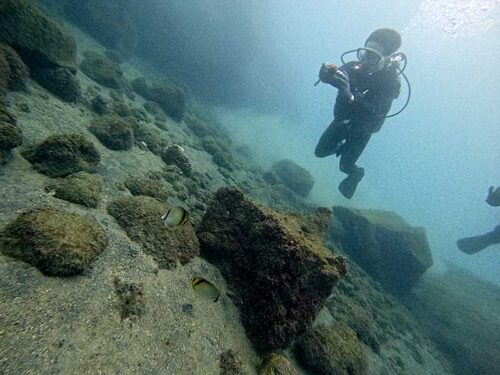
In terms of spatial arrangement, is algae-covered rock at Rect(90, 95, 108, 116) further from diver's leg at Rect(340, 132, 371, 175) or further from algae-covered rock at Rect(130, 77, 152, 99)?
diver's leg at Rect(340, 132, 371, 175)

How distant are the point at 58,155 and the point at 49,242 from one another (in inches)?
94.8

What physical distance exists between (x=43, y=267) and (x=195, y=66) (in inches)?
973

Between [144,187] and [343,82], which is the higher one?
[343,82]

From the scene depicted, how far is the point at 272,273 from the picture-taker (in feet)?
15.7

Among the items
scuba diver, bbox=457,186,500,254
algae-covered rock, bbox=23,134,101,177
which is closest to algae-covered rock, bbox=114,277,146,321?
algae-covered rock, bbox=23,134,101,177

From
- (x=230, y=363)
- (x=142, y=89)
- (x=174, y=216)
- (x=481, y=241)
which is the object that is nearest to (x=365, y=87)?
(x=174, y=216)

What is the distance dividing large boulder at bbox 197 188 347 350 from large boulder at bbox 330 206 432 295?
1073cm

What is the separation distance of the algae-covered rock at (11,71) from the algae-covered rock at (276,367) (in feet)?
23.8

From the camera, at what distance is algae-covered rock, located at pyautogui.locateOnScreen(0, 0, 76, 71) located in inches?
273

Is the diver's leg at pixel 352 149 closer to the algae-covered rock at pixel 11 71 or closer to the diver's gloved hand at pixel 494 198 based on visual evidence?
the diver's gloved hand at pixel 494 198

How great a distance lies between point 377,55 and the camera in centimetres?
1013

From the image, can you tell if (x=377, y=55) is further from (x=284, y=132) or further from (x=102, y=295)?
(x=284, y=132)

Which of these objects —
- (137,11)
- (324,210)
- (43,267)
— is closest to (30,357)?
(43,267)

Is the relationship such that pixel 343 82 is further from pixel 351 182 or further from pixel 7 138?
pixel 7 138
